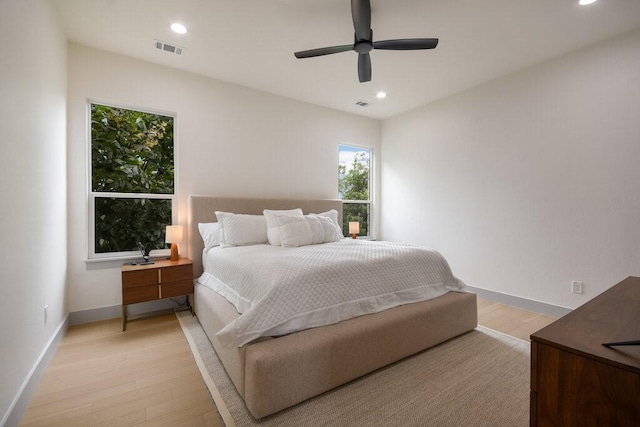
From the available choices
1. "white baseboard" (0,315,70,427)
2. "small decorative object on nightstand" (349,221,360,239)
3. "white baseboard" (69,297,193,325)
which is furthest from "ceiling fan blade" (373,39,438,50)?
"white baseboard" (0,315,70,427)

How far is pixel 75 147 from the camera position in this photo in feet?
9.37

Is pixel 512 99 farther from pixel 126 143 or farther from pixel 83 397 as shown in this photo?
pixel 83 397

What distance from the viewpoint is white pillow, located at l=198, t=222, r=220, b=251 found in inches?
126

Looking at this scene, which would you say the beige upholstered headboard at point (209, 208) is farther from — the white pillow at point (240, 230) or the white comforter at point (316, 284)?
the white comforter at point (316, 284)

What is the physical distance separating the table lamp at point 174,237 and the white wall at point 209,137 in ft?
1.11

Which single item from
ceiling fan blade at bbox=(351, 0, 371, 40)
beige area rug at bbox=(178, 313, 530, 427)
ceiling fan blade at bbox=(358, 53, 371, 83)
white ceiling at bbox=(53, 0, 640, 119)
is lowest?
beige area rug at bbox=(178, 313, 530, 427)

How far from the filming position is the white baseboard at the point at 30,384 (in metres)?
1.47

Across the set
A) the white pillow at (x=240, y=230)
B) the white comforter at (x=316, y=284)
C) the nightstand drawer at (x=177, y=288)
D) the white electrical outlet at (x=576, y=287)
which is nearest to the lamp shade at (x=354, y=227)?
the white pillow at (x=240, y=230)

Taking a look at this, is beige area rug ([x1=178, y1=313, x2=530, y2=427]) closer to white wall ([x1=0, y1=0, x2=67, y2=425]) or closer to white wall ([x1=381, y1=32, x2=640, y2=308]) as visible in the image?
white wall ([x1=0, y1=0, x2=67, y2=425])

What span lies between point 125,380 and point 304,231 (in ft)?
6.20

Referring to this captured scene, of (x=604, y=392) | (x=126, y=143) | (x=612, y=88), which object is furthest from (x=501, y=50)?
(x=126, y=143)

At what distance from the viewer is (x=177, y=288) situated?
2.96m

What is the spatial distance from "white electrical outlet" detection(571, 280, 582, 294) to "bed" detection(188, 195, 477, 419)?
1287mm

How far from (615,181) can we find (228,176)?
420 centimetres
